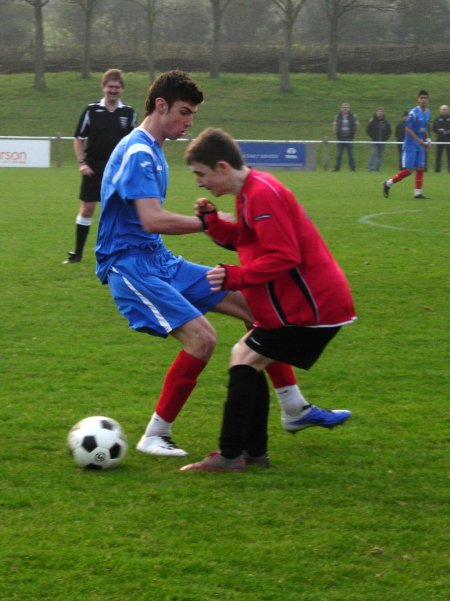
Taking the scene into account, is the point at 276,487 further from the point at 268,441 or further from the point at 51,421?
the point at 51,421

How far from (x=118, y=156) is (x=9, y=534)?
1.90 metres

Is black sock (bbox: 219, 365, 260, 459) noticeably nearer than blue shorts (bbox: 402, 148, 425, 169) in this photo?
Yes

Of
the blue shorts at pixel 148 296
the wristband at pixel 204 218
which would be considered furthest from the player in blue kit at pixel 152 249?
the wristband at pixel 204 218

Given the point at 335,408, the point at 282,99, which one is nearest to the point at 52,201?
the point at 335,408

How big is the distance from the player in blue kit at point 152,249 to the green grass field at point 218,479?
36 centimetres

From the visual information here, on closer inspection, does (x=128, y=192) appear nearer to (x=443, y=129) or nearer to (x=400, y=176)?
(x=400, y=176)

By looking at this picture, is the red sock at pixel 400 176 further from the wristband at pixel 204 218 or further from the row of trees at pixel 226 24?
the row of trees at pixel 226 24

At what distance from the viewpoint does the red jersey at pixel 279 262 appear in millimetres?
4508

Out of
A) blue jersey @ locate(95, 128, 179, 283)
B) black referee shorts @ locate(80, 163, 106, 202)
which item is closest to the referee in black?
black referee shorts @ locate(80, 163, 106, 202)

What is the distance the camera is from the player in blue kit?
500 centimetres

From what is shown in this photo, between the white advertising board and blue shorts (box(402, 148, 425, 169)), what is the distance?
13225 mm

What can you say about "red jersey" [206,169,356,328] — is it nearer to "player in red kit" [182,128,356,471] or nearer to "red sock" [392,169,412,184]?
"player in red kit" [182,128,356,471]

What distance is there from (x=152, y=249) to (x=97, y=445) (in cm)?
102

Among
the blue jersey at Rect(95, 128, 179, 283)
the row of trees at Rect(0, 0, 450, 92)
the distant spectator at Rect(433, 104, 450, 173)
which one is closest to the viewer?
the blue jersey at Rect(95, 128, 179, 283)
